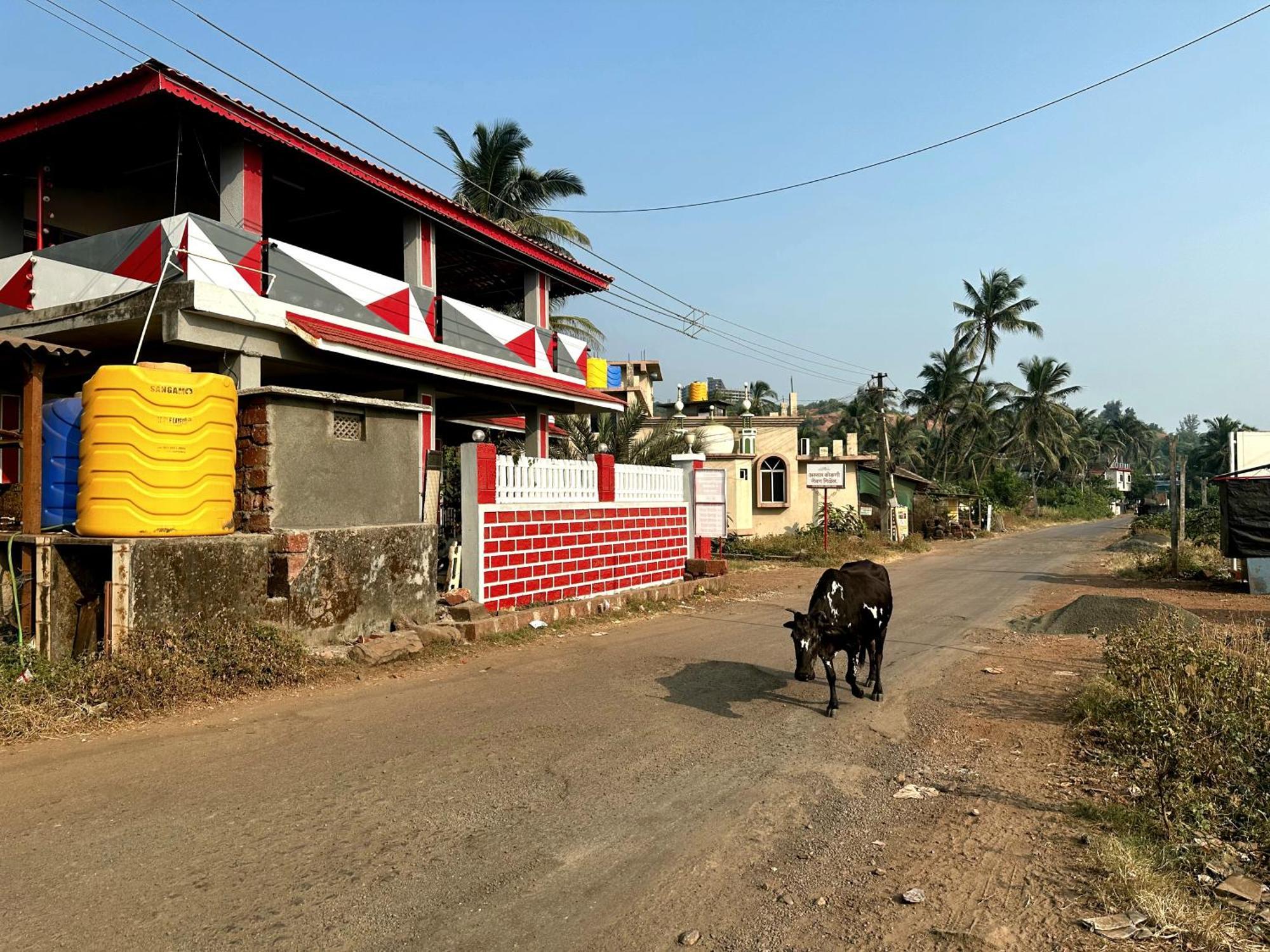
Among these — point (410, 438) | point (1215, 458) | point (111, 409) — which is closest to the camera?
point (111, 409)

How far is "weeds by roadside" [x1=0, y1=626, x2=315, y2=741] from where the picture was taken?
5.86 metres

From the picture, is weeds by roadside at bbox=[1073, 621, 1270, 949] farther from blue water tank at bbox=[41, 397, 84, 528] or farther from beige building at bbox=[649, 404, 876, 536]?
beige building at bbox=[649, 404, 876, 536]

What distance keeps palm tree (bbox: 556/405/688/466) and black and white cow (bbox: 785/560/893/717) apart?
557 inches

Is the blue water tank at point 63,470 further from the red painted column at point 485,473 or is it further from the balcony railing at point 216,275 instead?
the red painted column at point 485,473

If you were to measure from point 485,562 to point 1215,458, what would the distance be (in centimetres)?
7711

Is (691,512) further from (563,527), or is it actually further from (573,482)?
(563,527)

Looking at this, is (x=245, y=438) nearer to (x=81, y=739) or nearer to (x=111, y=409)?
(x=111, y=409)

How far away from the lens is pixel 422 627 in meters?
8.91

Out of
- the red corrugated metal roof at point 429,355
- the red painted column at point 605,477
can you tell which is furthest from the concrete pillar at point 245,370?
the red painted column at point 605,477

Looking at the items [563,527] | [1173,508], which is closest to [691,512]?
[563,527]

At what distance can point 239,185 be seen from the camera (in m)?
10.1

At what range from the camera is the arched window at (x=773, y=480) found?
98.3ft

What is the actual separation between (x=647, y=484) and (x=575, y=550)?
2623 millimetres

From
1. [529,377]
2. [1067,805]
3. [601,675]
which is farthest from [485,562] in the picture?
[1067,805]
